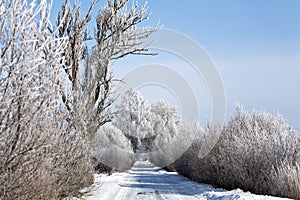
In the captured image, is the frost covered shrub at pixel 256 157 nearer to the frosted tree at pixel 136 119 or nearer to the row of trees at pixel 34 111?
the row of trees at pixel 34 111

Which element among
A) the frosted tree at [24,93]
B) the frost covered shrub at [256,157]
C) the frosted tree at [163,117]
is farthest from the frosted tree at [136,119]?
the frosted tree at [24,93]

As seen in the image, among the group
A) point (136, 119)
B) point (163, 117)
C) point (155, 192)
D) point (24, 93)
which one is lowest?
point (155, 192)

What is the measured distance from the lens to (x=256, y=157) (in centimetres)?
1725

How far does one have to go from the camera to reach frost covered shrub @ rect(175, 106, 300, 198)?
14.8m

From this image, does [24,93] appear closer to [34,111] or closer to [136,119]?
[34,111]

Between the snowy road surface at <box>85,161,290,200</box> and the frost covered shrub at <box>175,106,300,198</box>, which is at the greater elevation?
the frost covered shrub at <box>175,106,300,198</box>

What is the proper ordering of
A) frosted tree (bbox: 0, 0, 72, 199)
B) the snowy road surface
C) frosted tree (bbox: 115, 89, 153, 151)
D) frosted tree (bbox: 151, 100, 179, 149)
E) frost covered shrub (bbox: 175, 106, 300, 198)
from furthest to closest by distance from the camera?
1. frosted tree (bbox: 151, 100, 179, 149)
2. frosted tree (bbox: 115, 89, 153, 151)
3. frost covered shrub (bbox: 175, 106, 300, 198)
4. the snowy road surface
5. frosted tree (bbox: 0, 0, 72, 199)

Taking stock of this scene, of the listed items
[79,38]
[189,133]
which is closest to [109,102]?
[79,38]

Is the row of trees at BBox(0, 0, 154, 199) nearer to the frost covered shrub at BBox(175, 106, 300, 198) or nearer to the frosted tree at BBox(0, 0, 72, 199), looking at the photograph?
the frosted tree at BBox(0, 0, 72, 199)

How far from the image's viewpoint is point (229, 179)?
1930cm

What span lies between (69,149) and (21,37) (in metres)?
5.17

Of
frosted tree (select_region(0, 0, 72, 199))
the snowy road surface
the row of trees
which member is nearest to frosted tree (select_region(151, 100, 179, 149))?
the snowy road surface

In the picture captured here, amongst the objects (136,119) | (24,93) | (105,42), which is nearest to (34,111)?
(24,93)

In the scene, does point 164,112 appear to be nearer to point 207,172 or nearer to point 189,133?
point 189,133
